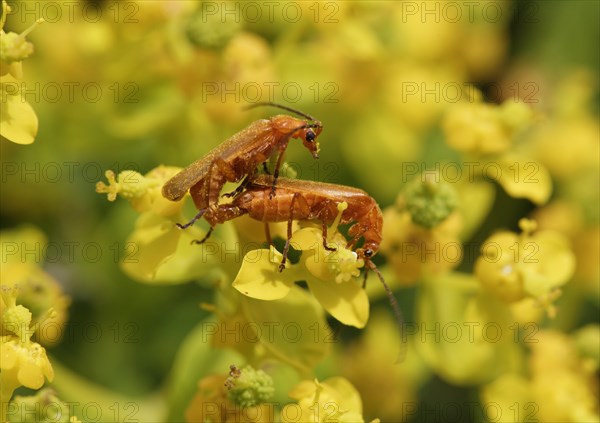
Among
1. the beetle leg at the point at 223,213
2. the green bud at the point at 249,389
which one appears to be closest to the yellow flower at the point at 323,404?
the green bud at the point at 249,389

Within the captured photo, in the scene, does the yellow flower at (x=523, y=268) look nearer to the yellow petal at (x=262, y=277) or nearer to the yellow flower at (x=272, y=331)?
the yellow flower at (x=272, y=331)

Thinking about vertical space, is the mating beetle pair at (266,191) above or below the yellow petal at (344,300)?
Result: above

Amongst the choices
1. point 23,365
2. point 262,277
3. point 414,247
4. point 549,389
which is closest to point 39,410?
point 23,365

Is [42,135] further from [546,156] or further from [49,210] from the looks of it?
[546,156]

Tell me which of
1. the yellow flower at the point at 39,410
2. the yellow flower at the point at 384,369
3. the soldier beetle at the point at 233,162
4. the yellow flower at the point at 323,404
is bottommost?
the yellow flower at the point at 384,369

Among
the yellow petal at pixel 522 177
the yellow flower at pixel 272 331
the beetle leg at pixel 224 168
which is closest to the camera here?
the beetle leg at pixel 224 168

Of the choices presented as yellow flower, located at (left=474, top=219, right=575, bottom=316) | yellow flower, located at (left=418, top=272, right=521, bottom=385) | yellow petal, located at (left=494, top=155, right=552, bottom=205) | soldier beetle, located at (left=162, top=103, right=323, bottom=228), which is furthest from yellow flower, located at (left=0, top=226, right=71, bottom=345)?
yellow petal, located at (left=494, top=155, right=552, bottom=205)

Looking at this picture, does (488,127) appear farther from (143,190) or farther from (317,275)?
(143,190)
